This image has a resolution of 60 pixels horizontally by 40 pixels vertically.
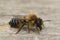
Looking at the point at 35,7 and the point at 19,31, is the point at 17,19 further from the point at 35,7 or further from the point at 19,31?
the point at 35,7

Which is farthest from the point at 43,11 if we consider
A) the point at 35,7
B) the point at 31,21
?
the point at 31,21

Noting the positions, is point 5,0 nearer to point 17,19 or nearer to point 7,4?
point 7,4

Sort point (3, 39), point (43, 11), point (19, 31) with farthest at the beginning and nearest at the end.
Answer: point (43, 11)
point (19, 31)
point (3, 39)

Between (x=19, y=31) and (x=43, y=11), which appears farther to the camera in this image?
(x=43, y=11)

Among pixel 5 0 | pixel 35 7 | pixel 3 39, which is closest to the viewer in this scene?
pixel 3 39

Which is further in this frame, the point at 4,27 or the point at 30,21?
the point at 4,27

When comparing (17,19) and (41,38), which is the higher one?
(17,19)

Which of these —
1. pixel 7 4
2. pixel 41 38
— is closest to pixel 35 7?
pixel 7 4

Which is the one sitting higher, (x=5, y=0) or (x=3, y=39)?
(x=5, y=0)

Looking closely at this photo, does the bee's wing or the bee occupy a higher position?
the bee

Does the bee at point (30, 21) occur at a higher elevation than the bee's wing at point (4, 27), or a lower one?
higher
